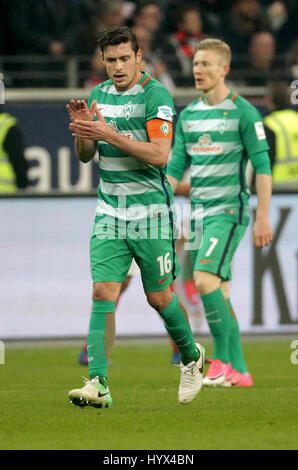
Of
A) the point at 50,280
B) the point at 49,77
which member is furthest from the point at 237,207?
the point at 49,77

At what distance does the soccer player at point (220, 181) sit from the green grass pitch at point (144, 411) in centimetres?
41

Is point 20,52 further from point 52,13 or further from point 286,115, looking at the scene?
point 286,115

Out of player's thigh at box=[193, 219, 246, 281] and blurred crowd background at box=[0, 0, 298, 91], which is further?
blurred crowd background at box=[0, 0, 298, 91]

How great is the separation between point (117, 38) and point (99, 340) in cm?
173

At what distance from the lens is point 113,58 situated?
654 cm

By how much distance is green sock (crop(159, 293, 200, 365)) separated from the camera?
6.76m

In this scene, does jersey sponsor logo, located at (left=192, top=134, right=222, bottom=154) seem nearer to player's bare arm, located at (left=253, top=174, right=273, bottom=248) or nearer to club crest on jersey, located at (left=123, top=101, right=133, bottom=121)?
player's bare arm, located at (left=253, top=174, right=273, bottom=248)

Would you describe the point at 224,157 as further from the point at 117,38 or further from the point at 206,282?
the point at 117,38

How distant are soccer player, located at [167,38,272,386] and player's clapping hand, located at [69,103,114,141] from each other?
2.09 m

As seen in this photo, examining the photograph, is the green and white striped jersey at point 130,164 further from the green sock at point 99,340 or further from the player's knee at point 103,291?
the green sock at point 99,340

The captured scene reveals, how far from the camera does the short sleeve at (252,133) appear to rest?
26.8 ft

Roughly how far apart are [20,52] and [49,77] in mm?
1175

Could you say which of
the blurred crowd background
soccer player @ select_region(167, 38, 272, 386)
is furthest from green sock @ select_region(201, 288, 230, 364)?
the blurred crowd background
